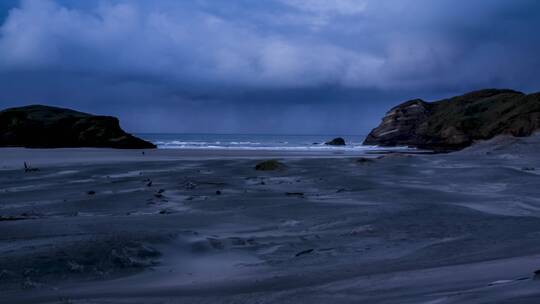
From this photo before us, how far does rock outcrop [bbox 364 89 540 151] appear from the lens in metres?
52.1

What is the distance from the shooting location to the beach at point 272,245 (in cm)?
436

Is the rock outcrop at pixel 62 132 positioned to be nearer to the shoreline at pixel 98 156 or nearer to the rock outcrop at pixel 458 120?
the shoreline at pixel 98 156

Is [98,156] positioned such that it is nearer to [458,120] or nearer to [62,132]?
[62,132]

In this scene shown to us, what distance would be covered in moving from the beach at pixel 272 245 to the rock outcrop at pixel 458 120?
37.9 meters

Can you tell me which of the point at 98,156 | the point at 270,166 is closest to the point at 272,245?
the point at 270,166

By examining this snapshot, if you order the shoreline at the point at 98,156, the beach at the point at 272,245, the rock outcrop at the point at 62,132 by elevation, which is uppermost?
the rock outcrop at the point at 62,132

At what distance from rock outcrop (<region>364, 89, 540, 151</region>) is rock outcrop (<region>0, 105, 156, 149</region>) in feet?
104

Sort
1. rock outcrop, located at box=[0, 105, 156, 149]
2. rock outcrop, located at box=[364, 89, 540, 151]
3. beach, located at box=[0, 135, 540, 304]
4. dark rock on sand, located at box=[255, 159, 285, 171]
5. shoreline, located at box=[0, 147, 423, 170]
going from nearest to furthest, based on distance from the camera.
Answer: beach, located at box=[0, 135, 540, 304] → dark rock on sand, located at box=[255, 159, 285, 171] → shoreline, located at box=[0, 147, 423, 170] → rock outcrop, located at box=[364, 89, 540, 151] → rock outcrop, located at box=[0, 105, 156, 149]

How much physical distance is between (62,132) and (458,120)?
44.2m

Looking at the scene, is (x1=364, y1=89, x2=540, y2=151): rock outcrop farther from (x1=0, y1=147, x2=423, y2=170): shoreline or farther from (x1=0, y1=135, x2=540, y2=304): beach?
(x1=0, y1=135, x2=540, y2=304): beach

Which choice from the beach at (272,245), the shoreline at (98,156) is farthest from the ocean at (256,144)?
the beach at (272,245)

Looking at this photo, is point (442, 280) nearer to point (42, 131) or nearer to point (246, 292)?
point (246, 292)

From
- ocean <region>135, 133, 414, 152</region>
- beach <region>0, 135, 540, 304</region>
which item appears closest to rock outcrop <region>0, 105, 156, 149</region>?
ocean <region>135, 133, 414, 152</region>

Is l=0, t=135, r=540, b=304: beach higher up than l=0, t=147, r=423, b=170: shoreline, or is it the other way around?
l=0, t=147, r=423, b=170: shoreline
